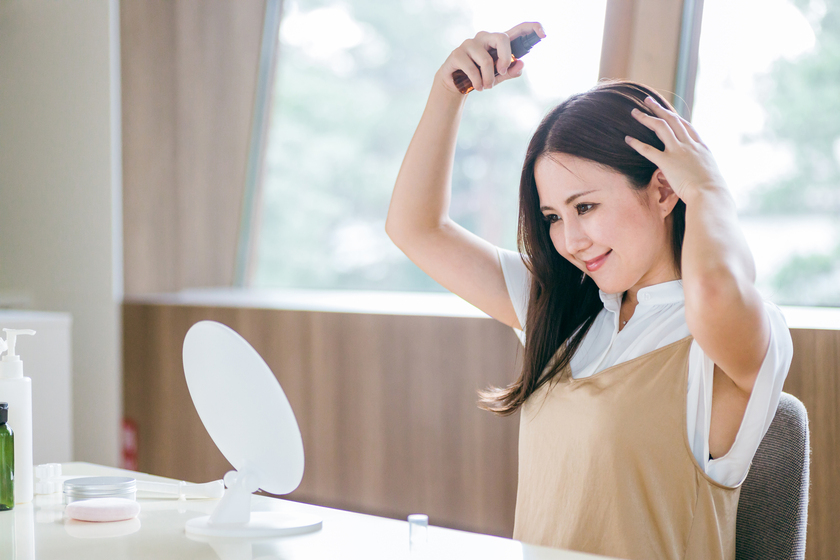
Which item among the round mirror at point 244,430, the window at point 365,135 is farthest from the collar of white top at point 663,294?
the window at point 365,135

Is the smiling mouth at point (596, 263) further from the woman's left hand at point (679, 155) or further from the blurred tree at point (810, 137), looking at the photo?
the blurred tree at point (810, 137)

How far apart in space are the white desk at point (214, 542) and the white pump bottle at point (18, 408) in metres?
0.05

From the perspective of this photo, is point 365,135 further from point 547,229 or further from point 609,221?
point 609,221

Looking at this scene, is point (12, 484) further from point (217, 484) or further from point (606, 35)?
point (606, 35)

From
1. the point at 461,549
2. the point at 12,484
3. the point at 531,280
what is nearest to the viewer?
the point at 461,549

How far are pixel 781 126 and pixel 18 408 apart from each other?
187cm

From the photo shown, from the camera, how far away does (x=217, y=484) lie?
1.16 metres

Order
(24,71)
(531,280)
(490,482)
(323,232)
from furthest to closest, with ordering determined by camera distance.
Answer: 1. (323,232)
2. (24,71)
3. (490,482)
4. (531,280)

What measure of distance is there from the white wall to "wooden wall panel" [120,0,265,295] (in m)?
0.07

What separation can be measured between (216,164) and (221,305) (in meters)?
0.74

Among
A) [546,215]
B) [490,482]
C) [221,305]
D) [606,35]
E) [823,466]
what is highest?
[606,35]

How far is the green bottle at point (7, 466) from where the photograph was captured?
1.08 meters

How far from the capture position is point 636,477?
1.15 m

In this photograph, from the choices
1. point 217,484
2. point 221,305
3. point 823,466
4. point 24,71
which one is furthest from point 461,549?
point 24,71
